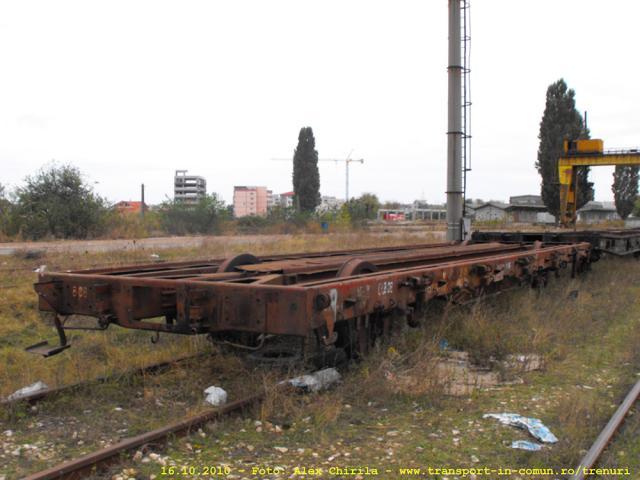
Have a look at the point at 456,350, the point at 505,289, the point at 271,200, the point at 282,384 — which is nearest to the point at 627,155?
the point at 505,289

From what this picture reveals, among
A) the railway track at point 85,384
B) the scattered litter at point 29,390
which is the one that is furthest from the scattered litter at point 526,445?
the scattered litter at point 29,390

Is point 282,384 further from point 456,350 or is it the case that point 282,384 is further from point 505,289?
point 505,289

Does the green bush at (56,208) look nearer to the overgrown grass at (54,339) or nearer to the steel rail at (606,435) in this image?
the overgrown grass at (54,339)

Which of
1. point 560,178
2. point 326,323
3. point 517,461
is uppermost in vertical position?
point 560,178

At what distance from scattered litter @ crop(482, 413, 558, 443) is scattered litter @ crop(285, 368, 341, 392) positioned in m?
1.31

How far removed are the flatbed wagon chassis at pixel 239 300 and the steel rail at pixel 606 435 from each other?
1790mm

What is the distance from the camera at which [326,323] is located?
13.2 ft

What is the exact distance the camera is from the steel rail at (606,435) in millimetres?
3205

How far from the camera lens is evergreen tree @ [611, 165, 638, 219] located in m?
65.1

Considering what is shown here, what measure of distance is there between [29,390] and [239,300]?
219 centimetres

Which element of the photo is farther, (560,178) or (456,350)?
(560,178)

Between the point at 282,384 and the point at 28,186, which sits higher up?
the point at 28,186

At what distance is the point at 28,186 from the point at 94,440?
74.5 ft

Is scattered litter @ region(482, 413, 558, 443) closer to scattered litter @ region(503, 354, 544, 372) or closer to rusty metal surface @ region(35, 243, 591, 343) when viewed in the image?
rusty metal surface @ region(35, 243, 591, 343)
